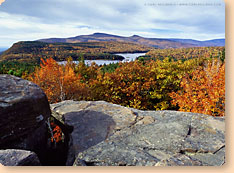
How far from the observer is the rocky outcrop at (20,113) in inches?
129

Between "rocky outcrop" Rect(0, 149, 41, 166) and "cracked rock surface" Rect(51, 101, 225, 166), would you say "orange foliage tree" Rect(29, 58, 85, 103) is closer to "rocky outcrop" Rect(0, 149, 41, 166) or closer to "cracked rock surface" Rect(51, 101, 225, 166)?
"cracked rock surface" Rect(51, 101, 225, 166)

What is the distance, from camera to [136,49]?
5891 mm

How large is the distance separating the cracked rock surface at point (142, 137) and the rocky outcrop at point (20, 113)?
32.4 inches

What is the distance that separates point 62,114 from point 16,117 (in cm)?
139

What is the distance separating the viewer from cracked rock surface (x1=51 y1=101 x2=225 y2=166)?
2.95 meters

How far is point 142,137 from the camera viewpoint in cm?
341

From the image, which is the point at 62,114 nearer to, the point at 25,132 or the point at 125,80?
the point at 25,132

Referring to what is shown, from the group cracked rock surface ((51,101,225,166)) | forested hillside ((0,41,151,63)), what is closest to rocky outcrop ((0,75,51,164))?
cracked rock surface ((51,101,225,166))

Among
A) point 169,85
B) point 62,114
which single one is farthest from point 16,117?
point 169,85

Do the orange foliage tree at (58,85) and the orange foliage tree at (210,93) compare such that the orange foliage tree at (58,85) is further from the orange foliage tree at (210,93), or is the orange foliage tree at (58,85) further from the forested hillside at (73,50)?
the orange foliage tree at (210,93)

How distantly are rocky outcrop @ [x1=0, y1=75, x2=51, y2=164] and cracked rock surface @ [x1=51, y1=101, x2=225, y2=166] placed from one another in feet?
2.70

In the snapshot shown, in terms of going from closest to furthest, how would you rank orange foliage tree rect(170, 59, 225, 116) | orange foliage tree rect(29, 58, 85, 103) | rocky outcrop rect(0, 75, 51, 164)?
rocky outcrop rect(0, 75, 51, 164) → orange foliage tree rect(170, 59, 225, 116) → orange foliage tree rect(29, 58, 85, 103)

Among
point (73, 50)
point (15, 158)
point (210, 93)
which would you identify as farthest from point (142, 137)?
point (210, 93)

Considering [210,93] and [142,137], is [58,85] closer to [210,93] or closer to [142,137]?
[142,137]
